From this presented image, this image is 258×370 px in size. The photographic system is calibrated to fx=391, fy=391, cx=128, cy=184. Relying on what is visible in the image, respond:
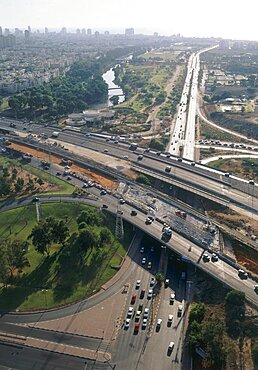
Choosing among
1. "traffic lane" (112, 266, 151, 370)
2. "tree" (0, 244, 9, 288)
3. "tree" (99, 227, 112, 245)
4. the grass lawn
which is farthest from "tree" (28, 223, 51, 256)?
"traffic lane" (112, 266, 151, 370)

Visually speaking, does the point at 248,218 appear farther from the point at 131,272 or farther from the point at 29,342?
the point at 29,342

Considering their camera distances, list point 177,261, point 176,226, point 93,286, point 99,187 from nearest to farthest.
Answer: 1. point 93,286
2. point 177,261
3. point 176,226
4. point 99,187

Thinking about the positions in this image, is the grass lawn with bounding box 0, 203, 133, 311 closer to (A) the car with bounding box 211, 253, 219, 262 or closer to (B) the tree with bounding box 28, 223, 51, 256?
(B) the tree with bounding box 28, 223, 51, 256

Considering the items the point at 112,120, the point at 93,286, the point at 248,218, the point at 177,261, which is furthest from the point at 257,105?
the point at 93,286

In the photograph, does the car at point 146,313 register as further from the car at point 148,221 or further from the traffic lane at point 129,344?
the car at point 148,221

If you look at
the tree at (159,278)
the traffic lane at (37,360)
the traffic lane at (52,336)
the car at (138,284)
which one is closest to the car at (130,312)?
the car at (138,284)

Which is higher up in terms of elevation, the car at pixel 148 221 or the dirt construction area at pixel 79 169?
the dirt construction area at pixel 79 169
